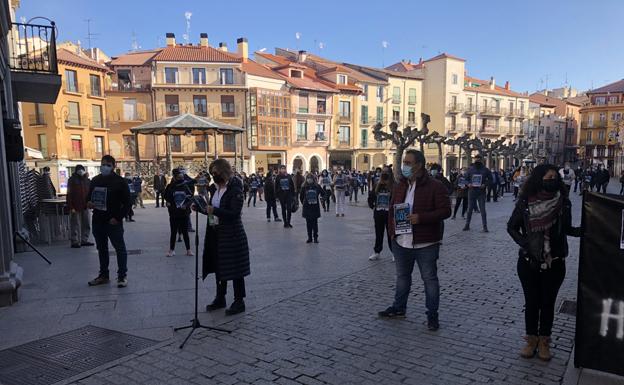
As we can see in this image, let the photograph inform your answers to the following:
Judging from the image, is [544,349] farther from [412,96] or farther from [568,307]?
[412,96]

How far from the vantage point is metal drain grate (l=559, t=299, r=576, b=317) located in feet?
16.5

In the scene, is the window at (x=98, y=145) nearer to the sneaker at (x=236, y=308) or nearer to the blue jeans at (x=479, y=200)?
the blue jeans at (x=479, y=200)

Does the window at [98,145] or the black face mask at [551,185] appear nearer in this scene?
the black face mask at [551,185]

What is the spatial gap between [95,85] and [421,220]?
42.9 metres

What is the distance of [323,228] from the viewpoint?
12.2 meters

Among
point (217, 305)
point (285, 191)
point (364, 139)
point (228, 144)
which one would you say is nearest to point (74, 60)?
point (228, 144)

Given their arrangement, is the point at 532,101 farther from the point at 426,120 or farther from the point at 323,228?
the point at 323,228

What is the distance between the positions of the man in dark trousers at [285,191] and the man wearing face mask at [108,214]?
628 cm

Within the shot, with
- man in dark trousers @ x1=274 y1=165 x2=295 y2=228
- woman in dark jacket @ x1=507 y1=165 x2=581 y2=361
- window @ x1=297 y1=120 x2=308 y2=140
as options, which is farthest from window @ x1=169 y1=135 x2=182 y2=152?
woman in dark jacket @ x1=507 y1=165 x2=581 y2=361

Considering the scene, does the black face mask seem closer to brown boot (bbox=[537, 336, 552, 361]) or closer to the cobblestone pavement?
brown boot (bbox=[537, 336, 552, 361])

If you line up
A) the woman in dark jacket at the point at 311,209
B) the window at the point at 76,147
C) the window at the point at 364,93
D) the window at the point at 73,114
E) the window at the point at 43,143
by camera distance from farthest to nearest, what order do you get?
the window at the point at 364,93
the window at the point at 76,147
the window at the point at 73,114
the window at the point at 43,143
the woman in dark jacket at the point at 311,209

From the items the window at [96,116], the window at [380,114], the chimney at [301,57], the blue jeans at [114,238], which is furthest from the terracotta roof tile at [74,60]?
the blue jeans at [114,238]

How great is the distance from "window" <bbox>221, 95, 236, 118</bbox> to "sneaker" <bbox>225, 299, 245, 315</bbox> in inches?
1532

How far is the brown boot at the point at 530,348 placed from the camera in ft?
12.6
